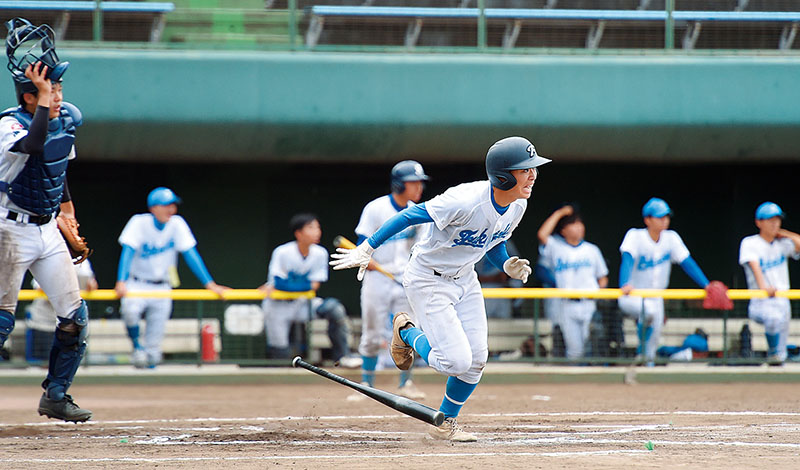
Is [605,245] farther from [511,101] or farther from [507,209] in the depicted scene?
[507,209]

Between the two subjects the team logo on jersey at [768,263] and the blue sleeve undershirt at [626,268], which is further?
the team logo on jersey at [768,263]

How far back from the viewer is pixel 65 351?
6191 millimetres

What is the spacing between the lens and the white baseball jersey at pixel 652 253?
32.9 feet

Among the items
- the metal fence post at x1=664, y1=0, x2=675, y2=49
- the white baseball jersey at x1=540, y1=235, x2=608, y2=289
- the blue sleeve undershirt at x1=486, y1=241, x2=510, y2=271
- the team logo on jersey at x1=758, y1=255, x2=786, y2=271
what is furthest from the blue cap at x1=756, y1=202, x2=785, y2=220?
the blue sleeve undershirt at x1=486, y1=241, x2=510, y2=271

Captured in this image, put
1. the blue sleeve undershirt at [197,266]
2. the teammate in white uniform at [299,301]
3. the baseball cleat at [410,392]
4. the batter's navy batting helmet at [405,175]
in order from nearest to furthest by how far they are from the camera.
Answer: the batter's navy batting helmet at [405,175]
the baseball cleat at [410,392]
the blue sleeve undershirt at [197,266]
the teammate in white uniform at [299,301]

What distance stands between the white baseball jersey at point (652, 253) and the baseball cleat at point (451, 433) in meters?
4.73

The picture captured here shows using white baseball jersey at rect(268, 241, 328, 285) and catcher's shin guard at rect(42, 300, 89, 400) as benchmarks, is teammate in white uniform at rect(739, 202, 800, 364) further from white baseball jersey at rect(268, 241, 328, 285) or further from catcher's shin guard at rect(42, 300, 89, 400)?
catcher's shin guard at rect(42, 300, 89, 400)

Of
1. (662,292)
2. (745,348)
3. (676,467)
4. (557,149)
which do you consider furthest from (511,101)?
(676,467)

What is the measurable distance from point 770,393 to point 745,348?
109cm

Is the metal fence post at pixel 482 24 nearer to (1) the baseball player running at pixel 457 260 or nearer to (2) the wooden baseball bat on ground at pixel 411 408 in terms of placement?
(1) the baseball player running at pixel 457 260

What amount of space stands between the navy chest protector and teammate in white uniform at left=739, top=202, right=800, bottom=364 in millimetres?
6662

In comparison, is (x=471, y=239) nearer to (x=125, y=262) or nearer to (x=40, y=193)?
(x=40, y=193)

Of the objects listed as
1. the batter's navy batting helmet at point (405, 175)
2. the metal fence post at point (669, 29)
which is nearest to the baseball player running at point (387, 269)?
the batter's navy batting helmet at point (405, 175)

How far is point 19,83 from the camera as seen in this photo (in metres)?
5.89
